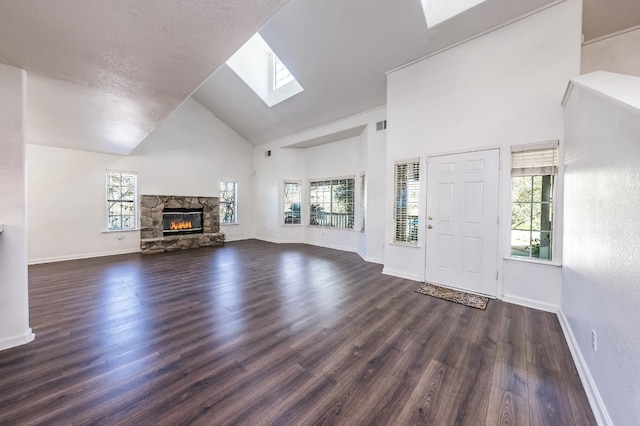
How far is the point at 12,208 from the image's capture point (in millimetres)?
2150

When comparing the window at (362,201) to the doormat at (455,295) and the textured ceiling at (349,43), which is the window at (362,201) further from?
the doormat at (455,295)

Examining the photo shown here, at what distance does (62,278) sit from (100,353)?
3.14 meters

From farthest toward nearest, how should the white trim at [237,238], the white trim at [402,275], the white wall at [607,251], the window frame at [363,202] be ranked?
the white trim at [237,238] → the window frame at [363,202] → the white trim at [402,275] → the white wall at [607,251]

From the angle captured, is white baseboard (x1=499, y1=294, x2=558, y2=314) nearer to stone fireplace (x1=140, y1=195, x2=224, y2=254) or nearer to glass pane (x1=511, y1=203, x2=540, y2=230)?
glass pane (x1=511, y1=203, x2=540, y2=230)

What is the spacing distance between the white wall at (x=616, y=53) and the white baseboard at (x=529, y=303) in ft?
11.9

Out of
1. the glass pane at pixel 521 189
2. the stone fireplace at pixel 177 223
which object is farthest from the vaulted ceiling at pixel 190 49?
the glass pane at pixel 521 189

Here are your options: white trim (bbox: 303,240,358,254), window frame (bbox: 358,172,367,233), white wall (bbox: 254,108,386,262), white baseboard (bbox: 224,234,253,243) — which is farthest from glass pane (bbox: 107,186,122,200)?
window frame (bbox: 358,172,367,233)

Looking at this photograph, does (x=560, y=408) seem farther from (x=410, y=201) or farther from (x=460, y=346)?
(x=410, y=201)

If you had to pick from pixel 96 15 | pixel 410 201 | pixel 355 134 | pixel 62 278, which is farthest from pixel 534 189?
pixel 62 278

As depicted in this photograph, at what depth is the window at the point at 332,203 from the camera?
680 cm

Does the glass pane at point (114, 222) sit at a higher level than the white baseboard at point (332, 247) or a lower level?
higher

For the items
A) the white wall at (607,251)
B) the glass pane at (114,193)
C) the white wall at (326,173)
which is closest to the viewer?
the white wall at (607,251)

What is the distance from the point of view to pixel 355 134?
6391 mm

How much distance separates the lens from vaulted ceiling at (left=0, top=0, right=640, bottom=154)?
5.16 ft
